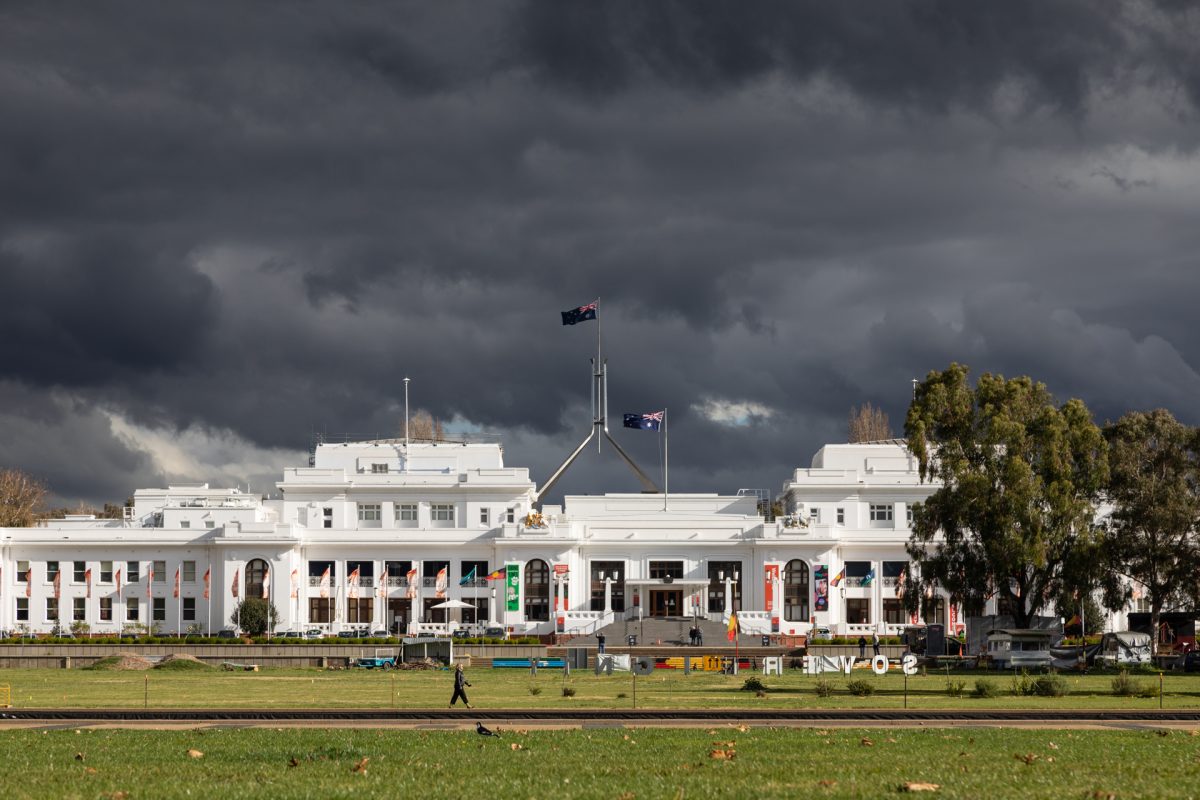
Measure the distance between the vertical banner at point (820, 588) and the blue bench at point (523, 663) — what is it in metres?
32.4

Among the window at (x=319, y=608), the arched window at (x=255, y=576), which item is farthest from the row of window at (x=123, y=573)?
the window at (x=319, y=608)

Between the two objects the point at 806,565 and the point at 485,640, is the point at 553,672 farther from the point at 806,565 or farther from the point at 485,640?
the point at 806,565

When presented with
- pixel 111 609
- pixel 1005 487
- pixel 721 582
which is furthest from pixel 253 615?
pixel 1005 487

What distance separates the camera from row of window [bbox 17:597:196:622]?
101125 mm

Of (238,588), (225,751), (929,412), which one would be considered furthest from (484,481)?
(225,751)

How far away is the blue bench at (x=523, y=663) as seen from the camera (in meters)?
70.6

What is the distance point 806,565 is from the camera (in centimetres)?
10112

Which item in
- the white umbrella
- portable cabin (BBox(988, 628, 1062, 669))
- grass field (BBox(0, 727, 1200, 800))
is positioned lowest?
portable cabin (BBox(988, 628, 1062, 669))

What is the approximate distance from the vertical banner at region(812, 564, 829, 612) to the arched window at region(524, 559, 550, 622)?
18.7m

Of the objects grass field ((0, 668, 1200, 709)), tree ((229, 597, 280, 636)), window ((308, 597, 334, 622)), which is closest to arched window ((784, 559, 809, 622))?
window ((308, 597, 334, 622))

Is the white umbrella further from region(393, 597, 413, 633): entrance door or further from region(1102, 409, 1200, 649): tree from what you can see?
region(1102, 409, 1200, 649): tree

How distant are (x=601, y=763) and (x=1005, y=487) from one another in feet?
171

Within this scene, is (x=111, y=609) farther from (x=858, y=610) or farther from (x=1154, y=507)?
(x=1154, y=507)

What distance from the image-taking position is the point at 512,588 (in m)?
99.5
